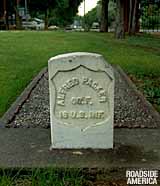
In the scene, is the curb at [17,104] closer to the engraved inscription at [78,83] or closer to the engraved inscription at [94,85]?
the engraved inscription at [78,83]

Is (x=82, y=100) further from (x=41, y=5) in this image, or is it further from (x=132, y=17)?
(x=41, y=5)

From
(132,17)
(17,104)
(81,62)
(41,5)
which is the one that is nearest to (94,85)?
(81,62)

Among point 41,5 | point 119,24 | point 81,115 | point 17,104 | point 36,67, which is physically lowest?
point 36,67

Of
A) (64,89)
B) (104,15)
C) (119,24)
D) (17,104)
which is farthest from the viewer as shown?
(104,15)

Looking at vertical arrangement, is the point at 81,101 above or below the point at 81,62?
below

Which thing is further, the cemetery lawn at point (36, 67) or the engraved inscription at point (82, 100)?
the cemetery lawn at point (36, 67)

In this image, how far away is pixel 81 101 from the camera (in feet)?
14.9

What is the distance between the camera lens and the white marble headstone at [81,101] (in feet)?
14.5

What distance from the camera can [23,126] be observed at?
5699 mm

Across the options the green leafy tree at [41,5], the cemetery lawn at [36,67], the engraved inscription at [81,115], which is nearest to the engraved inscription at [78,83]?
the engraved inscription at [81,115]

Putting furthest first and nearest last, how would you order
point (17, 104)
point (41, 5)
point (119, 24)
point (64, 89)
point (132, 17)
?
point (41, 5) < point (132, 17) < point (119, 24) < point (17, 104) < point (64, 89)

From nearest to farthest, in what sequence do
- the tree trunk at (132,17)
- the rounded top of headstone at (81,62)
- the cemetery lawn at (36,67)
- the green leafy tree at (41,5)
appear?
the rounded top of headstone at (81,62) → the cemetery lawn at (36,67) → the tree trunk at (132,17) → the green leafy tree at (41,5)

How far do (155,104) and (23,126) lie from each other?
270cm

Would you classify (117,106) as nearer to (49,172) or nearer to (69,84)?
(69,84)
